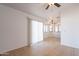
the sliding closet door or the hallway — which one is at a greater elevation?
the sliding closet door

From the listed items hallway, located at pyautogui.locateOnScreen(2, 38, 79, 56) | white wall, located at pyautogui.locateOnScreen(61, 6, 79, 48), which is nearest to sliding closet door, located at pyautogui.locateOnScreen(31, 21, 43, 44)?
hallway, located at pyautogui.locateOnScreen(2, 38, 79, 56)

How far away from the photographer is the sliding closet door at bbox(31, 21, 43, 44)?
2.73 m

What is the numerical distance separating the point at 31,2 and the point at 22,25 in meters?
0.61

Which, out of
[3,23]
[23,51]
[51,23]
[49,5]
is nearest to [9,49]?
[23,51]

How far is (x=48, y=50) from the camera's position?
8.34 feet

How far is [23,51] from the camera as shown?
101 inches

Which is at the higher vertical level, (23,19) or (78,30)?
(23,19)

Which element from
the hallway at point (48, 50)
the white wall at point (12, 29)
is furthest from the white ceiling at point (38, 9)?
the hallway at point (48, 50)

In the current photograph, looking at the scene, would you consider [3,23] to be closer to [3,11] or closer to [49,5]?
[3,11]

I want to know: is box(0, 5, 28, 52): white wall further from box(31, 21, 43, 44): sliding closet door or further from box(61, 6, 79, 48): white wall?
box(61, 6, 79, 48): white wall

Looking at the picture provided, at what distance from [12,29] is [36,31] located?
0.63m

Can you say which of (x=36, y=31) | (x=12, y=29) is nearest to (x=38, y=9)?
(x=36, y=31)

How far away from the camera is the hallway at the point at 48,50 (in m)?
2.51

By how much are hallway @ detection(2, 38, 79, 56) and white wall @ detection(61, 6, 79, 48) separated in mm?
140
